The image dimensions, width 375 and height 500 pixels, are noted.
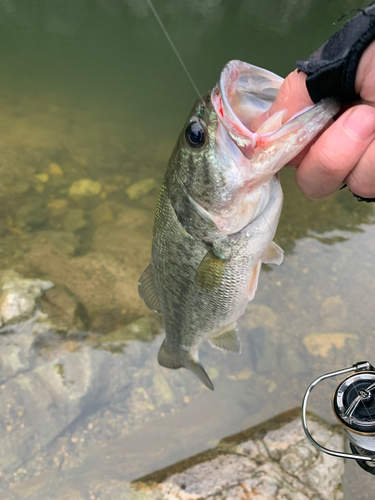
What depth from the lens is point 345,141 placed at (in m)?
1.15

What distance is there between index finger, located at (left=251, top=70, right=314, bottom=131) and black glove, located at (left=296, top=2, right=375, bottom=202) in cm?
3

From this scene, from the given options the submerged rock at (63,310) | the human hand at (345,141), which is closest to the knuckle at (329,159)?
the human hand at (345,141)

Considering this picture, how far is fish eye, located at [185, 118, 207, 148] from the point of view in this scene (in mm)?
1417

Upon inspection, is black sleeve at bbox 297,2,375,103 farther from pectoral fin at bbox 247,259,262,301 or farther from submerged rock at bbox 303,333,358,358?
submerged rock at bbox 303,333,358,358

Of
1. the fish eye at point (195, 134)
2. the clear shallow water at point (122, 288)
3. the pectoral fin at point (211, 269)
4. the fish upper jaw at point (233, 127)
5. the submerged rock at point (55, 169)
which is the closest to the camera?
the fish upper jaw at point (233, 127)

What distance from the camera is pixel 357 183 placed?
1.23 m

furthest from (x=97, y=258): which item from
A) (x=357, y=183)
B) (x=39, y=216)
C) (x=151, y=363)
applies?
(x=357, y=183)

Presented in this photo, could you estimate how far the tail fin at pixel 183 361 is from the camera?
2314 mm

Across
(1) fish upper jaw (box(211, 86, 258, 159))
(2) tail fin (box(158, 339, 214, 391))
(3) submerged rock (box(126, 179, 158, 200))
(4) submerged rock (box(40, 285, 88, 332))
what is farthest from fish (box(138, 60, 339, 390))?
(3) submerged rock (box(126, 179, 158, 200))

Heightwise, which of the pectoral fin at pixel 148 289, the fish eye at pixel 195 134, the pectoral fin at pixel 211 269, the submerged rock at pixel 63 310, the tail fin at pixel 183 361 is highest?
the fish eye at pixel 195 134

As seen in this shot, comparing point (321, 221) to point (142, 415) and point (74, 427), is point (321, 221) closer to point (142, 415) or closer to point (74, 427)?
point (142, 415)

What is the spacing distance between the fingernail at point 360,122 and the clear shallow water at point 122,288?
2.73 m

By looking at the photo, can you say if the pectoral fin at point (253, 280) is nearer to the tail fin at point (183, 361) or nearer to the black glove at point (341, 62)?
the tail fin at point (183, 361)

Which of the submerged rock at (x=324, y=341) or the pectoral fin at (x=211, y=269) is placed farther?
the submerged rock at (x=324, y=341)
